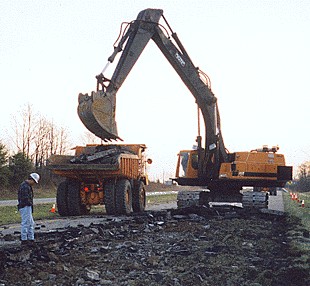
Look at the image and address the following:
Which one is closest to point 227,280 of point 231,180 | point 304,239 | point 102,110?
point 304,239

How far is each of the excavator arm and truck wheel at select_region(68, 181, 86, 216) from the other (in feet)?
10.2

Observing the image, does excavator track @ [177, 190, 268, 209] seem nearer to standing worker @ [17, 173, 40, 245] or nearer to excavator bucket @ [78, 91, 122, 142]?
excavator bucket @ [78, 91, 122, 142]

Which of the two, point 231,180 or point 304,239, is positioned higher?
point 231,180

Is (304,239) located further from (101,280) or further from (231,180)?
(231,180)

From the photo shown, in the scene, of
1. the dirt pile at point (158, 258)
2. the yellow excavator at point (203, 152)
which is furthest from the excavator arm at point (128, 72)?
the dirt pile at point (158, 258)

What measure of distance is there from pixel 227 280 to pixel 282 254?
8.52 feet

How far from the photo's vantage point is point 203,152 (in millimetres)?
20000

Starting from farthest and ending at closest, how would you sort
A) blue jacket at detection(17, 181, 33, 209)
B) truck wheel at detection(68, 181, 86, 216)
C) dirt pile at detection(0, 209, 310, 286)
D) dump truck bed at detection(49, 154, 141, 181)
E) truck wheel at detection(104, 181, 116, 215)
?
truck wheel at detection(68, 181, 86, 216), truck wheel at detection(104, 181, 116, 215), dump truck bed at detection(49, 154, 141, 181), blue jacket at detection(17, 181, 33, 209), dirt pile at detection(0, 209, 310, 286)

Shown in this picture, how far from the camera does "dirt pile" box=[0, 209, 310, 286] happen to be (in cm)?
709

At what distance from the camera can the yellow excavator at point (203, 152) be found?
17500 mm

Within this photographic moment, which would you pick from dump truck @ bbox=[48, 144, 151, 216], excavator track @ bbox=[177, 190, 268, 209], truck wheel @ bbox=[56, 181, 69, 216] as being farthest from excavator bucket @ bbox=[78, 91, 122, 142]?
excavator track @ bbox=[177, 190, 268, 209]

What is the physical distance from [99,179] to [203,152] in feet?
14.9

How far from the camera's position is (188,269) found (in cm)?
769

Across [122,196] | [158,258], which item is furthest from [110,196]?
[158,258]
